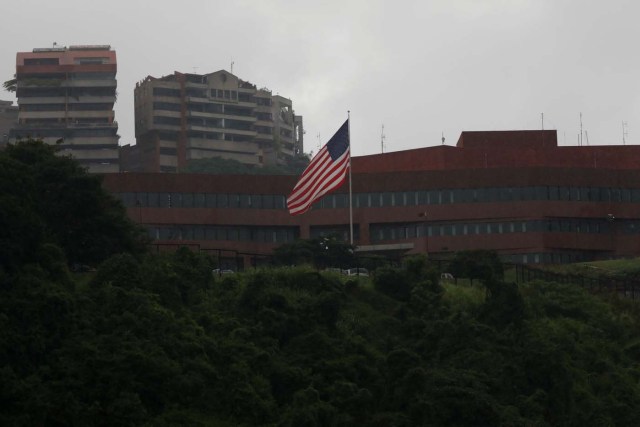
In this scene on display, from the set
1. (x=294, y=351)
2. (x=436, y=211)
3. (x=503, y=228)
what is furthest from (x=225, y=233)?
(x=294, y=351)

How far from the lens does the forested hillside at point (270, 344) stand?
6894 cm

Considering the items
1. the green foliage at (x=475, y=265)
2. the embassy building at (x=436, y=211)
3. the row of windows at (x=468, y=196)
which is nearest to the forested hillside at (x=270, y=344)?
the green foliage at (x=475, y=265)

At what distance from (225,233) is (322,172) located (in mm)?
41126

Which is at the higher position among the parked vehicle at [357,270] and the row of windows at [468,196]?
the row of windows at [468,196]

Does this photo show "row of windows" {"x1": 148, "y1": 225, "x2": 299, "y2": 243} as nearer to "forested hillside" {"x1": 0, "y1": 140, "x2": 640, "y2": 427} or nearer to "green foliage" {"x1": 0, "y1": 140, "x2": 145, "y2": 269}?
"green foliage" {"x1": 0, "y1": 140, "x2": 145, "y2": 269}

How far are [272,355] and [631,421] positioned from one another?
17.3 m

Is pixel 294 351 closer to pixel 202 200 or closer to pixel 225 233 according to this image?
pixel 202 200

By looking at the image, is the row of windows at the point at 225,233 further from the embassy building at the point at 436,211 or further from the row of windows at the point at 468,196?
the row of windows at the point at 468,196

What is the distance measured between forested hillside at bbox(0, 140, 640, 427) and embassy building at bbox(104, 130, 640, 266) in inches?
1925

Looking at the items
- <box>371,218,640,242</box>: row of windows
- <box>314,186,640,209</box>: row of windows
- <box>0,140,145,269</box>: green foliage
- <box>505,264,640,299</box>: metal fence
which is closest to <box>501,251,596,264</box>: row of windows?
<box>371,218,640,242</box>: row of windows

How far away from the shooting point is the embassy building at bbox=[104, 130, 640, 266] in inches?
5546

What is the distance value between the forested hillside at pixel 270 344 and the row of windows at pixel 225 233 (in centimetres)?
5023

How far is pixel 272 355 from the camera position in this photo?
76.2 m

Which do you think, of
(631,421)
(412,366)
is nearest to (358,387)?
(412,366)
